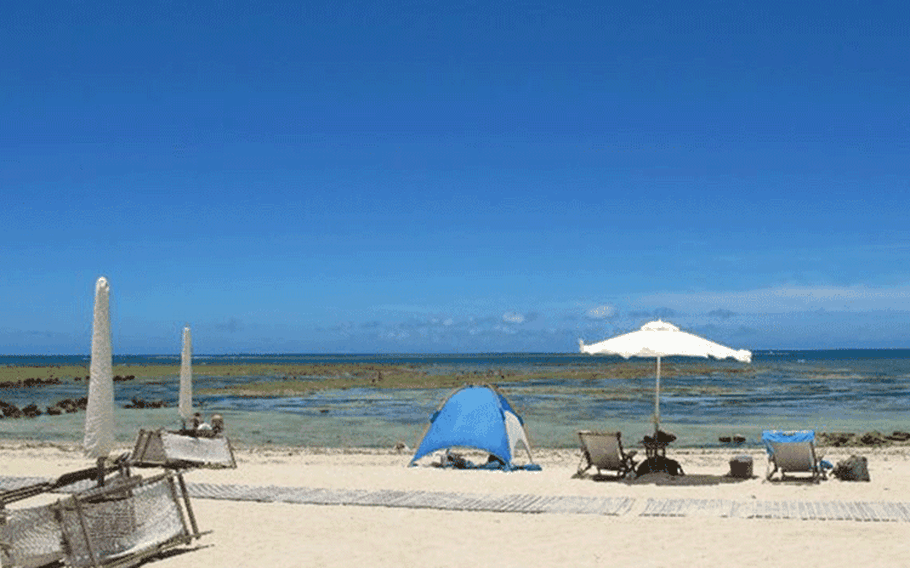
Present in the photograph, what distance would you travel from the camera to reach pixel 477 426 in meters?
17.0

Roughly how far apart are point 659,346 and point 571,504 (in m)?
3.83

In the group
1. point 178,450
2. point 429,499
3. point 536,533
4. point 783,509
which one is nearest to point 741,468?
point 783,509

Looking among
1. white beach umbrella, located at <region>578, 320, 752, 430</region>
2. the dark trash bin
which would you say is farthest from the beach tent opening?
the dark trash bin

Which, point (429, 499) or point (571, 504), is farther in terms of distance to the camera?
point (429, 499)

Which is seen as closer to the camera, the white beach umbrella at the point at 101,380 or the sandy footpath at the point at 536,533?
the sandy footpath at the point at 536,533

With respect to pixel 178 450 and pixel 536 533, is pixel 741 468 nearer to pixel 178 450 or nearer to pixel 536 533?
pixel 536 533

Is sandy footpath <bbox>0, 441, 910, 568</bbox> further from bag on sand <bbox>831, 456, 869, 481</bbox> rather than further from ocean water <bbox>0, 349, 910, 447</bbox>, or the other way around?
ocean water <bbox>0, 349, 910, 447</bbox>

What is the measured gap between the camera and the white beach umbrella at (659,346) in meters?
14.5

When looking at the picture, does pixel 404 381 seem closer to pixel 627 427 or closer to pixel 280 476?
pixel 627 427

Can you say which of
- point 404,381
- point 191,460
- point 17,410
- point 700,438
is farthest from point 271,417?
point 404,381

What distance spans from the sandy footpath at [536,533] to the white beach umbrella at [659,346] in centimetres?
182

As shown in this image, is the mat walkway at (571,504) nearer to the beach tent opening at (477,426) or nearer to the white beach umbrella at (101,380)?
the white beach umbrella at (101,380)

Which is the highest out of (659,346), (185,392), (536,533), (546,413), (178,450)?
(659,346)

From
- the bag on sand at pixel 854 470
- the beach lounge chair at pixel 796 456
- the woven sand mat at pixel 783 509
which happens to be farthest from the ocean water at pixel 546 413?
the woven sand mat at pixel 783 509
